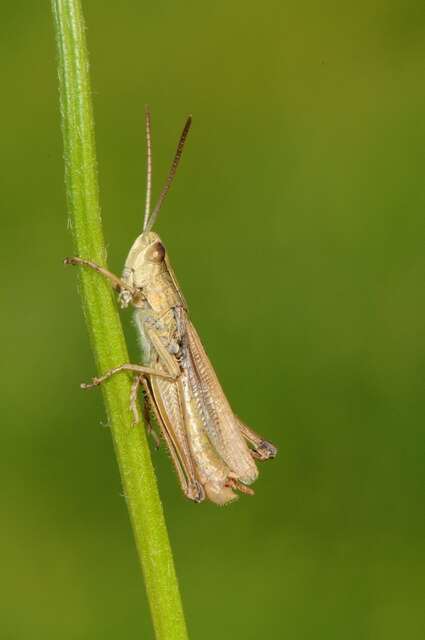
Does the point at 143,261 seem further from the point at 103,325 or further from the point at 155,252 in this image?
the point at 103,325

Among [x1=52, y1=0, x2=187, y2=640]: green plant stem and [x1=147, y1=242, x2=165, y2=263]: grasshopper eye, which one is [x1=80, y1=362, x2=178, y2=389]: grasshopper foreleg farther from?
[x1=147, y1=242, x2=165, y2=263]: grasshopper eye

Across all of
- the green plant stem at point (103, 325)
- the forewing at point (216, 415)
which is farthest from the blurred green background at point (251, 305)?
the green plant stem at point (103, 325)

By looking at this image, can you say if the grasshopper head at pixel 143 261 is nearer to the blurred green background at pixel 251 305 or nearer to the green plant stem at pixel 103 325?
the green plant stem at pixel 103 325

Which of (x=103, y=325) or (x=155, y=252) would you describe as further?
(x=155, y=252)

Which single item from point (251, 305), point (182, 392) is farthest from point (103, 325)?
point (251, 305)

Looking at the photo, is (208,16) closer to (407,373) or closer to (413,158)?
(413,158)

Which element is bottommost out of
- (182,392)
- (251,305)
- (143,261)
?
(182,392)

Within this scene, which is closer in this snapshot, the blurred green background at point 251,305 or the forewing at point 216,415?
the forewing at point 216,415
